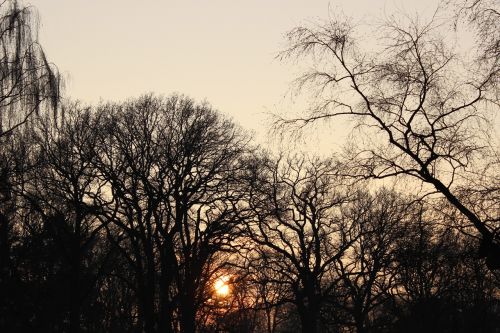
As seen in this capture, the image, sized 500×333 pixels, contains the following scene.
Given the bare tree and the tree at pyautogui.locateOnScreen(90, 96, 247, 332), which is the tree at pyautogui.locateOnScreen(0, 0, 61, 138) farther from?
the bare tree

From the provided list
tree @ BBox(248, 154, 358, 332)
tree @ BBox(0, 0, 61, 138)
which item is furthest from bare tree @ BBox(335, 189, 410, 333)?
tree @ BBox(0, 0, 61, 138)

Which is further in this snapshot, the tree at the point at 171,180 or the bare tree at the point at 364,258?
the bare tree at the point at 364,258

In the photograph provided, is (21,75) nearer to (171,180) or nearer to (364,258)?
(171,180)

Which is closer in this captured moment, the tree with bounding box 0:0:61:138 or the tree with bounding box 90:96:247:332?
the tree with bounding box 0:0:61:138

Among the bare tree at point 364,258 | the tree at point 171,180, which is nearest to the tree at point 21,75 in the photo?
the tree at point 171,180

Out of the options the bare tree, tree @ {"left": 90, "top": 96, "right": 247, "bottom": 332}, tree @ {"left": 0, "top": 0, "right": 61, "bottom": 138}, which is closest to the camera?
tree @ {"left": 0, "top": 0, "right": 61, "bottom": 138}

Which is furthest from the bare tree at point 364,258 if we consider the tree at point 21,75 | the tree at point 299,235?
the tree at point 21,75

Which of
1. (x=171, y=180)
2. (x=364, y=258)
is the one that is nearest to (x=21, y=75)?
(x=171, y=180)

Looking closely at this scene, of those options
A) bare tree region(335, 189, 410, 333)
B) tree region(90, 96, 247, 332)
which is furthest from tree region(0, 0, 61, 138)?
bare tree region(335, 189, 410, 333)

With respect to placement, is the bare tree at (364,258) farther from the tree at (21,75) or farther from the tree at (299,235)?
the tree at (21,75)

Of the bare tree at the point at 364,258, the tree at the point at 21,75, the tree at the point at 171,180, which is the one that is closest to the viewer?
the tree at the point at 21,75

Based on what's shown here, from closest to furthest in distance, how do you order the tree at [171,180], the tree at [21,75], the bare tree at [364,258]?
the tree at [21,75] → the tree at [171,180] → the bare tree at [364,258]

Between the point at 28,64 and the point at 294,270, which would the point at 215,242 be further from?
the point at 28,64

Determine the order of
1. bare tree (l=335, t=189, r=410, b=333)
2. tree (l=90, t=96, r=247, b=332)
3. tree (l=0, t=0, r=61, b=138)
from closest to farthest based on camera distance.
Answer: tree (l=0, t=0, r=61, b=138) < tree (l=90, t=96, r=247, b=332) < bare tree (l=335, t=189, r=410, b=333)
